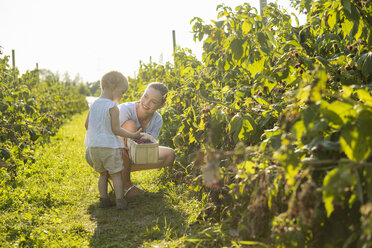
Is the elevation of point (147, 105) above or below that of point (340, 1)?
below

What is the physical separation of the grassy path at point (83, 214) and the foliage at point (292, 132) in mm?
333

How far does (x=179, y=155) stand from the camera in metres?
4.12

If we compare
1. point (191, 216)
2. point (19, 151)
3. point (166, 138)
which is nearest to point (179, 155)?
point (166, 138)

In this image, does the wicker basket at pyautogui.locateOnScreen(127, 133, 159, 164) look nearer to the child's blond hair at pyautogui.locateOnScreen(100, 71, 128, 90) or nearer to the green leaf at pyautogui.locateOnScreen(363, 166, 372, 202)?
the child's blond hair at pyautogui.locateOnScreen(100, 71, 128, 90)

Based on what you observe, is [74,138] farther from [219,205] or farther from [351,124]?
[351,124]

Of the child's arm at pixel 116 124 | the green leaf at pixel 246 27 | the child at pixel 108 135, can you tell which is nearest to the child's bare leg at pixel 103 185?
the child at pixel 108 135

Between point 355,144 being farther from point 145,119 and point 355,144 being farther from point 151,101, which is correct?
point 145,119

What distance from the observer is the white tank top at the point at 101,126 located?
3.35 metres

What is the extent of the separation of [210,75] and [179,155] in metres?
1.00

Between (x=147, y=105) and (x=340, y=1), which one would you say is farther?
(x=147, y=105)

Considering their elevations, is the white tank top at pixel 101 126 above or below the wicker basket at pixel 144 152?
above

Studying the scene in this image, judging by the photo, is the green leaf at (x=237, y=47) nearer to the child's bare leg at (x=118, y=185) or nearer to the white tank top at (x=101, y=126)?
the white tank top at (x=101, y=126)

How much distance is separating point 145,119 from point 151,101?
28 cm

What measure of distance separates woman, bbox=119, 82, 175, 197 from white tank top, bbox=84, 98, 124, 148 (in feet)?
1.22
